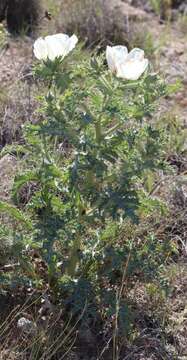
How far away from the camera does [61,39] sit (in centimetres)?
235

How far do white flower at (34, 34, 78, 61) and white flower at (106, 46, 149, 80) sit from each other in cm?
15

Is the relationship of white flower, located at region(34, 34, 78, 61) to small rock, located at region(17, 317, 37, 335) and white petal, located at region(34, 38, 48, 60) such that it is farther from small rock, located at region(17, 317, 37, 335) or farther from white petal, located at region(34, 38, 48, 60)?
small rock, located at region(17, 317, 37, 335)

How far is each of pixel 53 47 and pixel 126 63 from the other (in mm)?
271

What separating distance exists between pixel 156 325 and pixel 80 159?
937mm

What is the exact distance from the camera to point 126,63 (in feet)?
7.52

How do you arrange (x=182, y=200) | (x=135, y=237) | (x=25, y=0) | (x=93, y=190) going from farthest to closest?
1. (x=25, y=0)
2. (x=182, y=200)
3. (x=135, y=237)
4. (x=93, y=190)

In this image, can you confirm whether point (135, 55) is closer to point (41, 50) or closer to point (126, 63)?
point (126, 63)

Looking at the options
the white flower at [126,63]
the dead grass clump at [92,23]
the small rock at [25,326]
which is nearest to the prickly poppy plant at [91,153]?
the white flower at [126,63]

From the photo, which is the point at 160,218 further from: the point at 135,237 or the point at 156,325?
A: the point at 156,325

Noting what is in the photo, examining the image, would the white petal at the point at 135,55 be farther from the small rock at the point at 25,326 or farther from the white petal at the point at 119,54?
the small rock at the point at 25,326

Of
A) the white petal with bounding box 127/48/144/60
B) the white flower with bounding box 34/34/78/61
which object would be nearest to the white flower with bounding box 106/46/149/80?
the white petal with bounding box 127/48/144/60

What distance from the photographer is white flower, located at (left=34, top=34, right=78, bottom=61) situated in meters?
2.33

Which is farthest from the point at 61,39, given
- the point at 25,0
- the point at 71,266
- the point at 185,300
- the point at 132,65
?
the point at 25,0

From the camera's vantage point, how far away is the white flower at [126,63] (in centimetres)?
229
